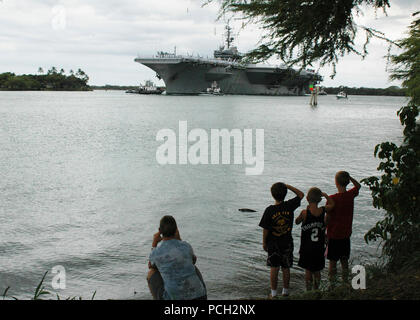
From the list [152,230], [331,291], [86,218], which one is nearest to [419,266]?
[331,291]

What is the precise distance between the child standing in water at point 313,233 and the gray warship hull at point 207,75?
276 feet

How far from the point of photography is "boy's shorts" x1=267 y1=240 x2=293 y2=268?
4941mm

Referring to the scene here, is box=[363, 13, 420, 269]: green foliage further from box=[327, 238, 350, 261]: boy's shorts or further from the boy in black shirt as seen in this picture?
the boy in black shirt

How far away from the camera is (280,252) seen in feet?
16.3

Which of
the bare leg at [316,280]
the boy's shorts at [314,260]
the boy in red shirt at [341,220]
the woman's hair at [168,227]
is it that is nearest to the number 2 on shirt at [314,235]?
the boy's shorts at [314,260]

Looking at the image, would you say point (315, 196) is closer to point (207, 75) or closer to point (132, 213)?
point (132, 213)

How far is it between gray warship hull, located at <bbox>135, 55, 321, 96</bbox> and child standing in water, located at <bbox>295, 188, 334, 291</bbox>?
84.2 meters

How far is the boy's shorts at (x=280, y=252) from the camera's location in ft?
16.2

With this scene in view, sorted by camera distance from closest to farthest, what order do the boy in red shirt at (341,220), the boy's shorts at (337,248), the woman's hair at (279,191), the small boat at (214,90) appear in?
the woman's hair at (279,191), the boy in red shirt at (341,220), the boy's shorts at (337,248), the small boat at (214,90)

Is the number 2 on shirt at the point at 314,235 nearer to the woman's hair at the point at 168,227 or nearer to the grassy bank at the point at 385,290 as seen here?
the grassy bank at the point at 385,290

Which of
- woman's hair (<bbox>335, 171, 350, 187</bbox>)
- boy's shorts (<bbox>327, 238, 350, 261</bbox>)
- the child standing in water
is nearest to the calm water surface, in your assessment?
boy's shorts (<bbox>327, 238, 350, 261</bbox>)

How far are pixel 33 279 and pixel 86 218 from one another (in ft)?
13.9

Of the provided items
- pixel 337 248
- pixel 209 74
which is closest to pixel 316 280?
pixel 337 248

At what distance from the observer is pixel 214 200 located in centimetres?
1338
